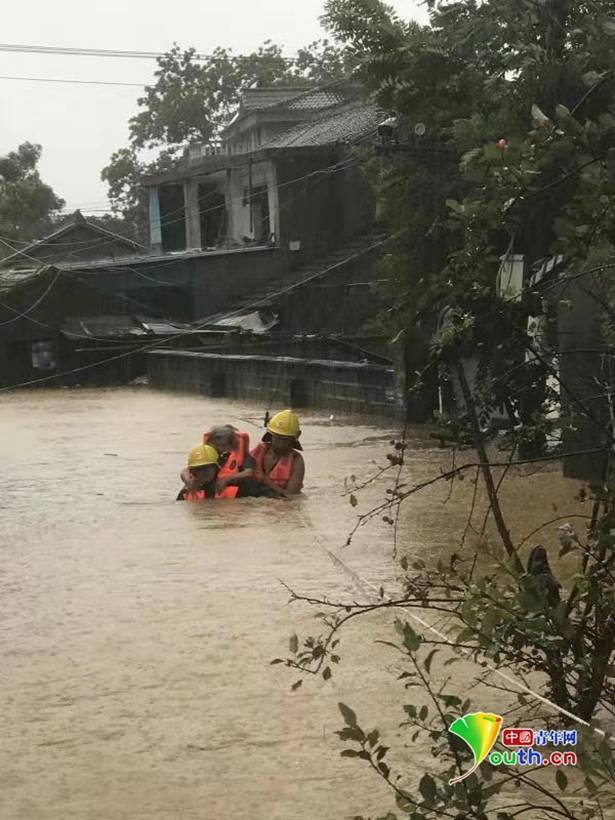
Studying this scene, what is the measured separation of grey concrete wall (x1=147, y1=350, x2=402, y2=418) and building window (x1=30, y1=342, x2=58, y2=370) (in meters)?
4.71

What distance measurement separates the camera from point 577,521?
1176 centimetres

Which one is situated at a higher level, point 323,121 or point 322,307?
point 323,121

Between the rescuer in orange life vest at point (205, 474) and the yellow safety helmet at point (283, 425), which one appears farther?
→ the rescuer in orange life vest at point (205, 474)

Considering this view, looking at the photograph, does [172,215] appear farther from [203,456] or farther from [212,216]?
[203,456]

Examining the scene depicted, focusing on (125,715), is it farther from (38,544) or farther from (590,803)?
(38,544)

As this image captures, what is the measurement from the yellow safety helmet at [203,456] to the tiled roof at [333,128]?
71.9 ft

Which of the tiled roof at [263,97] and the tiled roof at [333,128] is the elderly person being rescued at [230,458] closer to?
the tiled roof at [333,128]

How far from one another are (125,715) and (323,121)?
3547 centimetres

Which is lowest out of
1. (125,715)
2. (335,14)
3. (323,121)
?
(125,715)

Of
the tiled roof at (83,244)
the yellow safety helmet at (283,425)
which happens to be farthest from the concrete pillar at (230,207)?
the yellow safety helmet at (283,425)

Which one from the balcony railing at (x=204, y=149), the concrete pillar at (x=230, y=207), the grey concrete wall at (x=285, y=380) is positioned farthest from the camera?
the balcony railing at (x=204, y=149)

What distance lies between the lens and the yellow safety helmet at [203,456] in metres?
13.9

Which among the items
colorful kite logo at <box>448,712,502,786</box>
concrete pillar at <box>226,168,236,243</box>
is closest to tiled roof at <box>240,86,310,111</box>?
concrete pillar at <box>226,168,236,243</box>

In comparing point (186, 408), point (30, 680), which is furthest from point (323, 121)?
point (30, 680)
